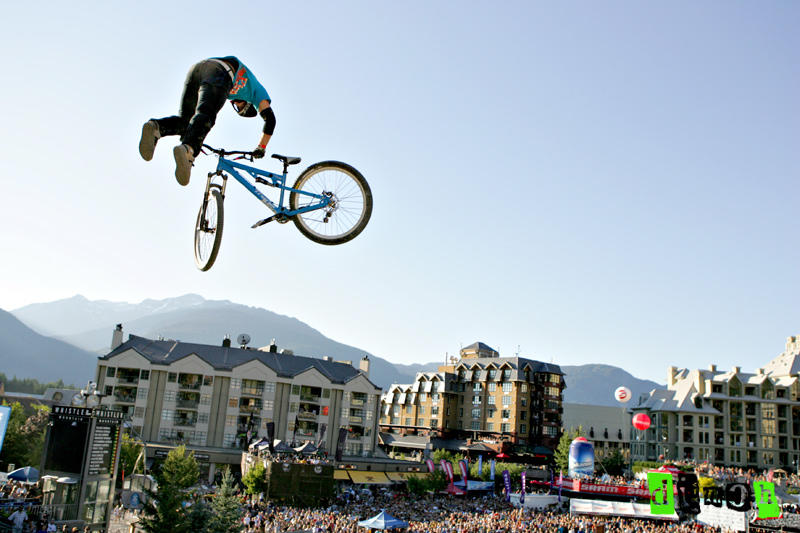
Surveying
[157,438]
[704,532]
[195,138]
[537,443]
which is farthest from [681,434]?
[195,138]

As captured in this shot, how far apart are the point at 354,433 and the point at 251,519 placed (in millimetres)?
38749

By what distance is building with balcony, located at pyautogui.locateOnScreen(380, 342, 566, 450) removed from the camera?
3531 inches

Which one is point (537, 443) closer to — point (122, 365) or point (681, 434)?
point (681, 434)

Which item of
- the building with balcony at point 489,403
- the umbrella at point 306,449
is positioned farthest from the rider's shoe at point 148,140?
the building with balcony at point 489,403

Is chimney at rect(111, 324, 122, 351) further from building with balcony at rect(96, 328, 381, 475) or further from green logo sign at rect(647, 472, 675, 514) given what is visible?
green logo sign at rect(647, 472, 675, 514)

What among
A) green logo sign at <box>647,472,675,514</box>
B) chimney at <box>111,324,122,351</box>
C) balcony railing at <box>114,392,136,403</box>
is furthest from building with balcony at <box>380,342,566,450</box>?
chimney at <box>111,324,122,351</box>

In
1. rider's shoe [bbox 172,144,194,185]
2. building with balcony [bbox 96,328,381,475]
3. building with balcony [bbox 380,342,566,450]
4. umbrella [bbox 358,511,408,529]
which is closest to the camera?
rider's shoe [bbox 172,144,194,185]

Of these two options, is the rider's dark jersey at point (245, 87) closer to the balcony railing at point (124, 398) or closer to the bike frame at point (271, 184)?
the bike frame at point (271, 184)

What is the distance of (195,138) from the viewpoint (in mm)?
7113

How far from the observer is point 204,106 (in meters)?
7.26

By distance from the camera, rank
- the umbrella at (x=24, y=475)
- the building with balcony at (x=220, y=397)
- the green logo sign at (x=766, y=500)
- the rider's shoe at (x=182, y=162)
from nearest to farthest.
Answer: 1. the rider's shoe at (x=182, y=162)
2. the umbrella at (x=24, y=475)
3. the green logo sign at (x=766, y=500)
4. the building with balcony at (x=220, y=397)

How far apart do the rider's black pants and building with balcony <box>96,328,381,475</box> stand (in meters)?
57.0

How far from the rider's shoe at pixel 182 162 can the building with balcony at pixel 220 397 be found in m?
57.4

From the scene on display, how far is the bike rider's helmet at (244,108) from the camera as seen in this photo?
8.38 metres
